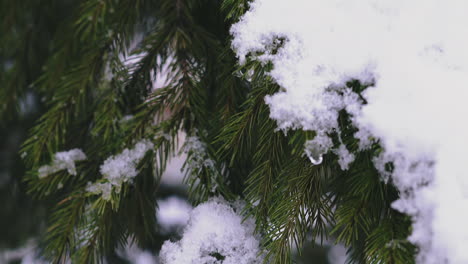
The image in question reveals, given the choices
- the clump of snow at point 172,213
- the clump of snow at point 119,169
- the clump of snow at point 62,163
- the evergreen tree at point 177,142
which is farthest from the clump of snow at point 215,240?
the clump of snow at point 172,213

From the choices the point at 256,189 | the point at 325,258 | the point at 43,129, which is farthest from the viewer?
the point at 325,258

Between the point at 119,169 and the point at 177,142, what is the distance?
126 millimetres

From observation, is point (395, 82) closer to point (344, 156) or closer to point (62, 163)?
point (344, 156)

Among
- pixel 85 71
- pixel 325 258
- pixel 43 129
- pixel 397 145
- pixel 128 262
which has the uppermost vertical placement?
pixel 397 145

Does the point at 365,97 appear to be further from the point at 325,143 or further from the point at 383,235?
the point at 383,235

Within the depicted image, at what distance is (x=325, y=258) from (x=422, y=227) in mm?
1115

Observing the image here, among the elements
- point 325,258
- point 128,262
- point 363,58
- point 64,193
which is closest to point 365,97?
point 363,58

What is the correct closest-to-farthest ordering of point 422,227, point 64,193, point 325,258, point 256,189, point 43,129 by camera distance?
point 422,227 < point 256,189 < point 43,129 < point 64,193 < point 325,258

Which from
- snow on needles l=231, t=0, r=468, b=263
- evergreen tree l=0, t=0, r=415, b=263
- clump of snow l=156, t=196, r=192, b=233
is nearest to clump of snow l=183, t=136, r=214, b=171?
evergreen tree l=0, t=0, r=415, b=263

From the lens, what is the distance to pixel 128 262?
3.97 ft

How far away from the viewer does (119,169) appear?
0.75 m

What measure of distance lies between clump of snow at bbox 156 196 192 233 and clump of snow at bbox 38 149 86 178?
1.20 ft

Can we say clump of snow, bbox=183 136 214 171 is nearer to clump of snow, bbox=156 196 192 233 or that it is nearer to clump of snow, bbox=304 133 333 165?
clump of snow, bbox=304 133 333 165

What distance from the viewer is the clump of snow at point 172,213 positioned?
45.9 inches
